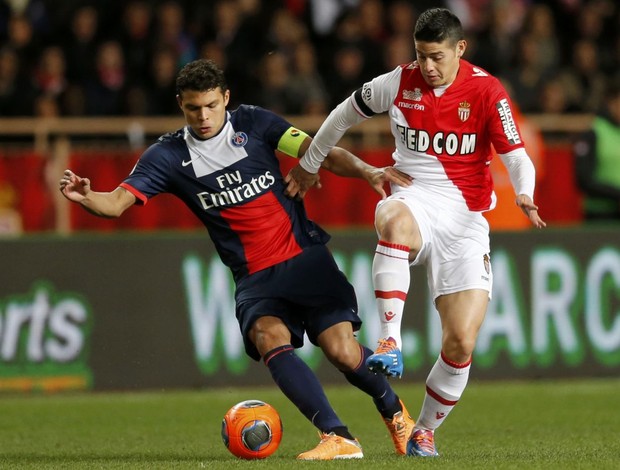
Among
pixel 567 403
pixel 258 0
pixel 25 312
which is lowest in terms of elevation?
pixel 567 403

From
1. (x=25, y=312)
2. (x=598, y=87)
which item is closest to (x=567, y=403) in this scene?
(x=25, y=312)

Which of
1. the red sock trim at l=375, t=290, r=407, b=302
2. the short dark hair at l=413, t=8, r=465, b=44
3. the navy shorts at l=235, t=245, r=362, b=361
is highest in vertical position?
the short dark hair at l=413, t=8, r=465, b=44

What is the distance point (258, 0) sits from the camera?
53.6 ft

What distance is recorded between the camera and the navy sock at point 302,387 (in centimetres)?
756

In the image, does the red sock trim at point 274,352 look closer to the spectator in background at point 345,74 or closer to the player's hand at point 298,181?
the player's hand at point 298,181

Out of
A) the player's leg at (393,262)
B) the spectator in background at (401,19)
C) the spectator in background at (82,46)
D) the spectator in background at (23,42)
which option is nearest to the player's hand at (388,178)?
the player's leg at (393,262)

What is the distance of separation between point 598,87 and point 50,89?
618 cm

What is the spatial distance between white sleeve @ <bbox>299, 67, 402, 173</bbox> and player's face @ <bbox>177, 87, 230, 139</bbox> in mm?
560

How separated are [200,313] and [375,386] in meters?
4.73

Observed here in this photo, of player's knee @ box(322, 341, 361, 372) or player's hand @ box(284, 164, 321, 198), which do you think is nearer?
A: player's knee @ box(322, 341, 361, 372)

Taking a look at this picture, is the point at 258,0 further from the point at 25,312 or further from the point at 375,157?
the point at 25,312

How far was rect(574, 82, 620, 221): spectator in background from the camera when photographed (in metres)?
13.2

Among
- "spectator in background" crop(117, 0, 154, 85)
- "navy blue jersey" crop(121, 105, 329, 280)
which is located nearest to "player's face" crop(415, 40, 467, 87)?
"navy blue jersey" crop(121, 105, 329, 280)

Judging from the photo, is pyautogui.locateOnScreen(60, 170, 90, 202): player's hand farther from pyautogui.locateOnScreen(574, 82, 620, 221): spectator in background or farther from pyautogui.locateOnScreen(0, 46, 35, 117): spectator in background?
pyautogui.locateOnScreen(0, 46, 35, 117): spectator in background
